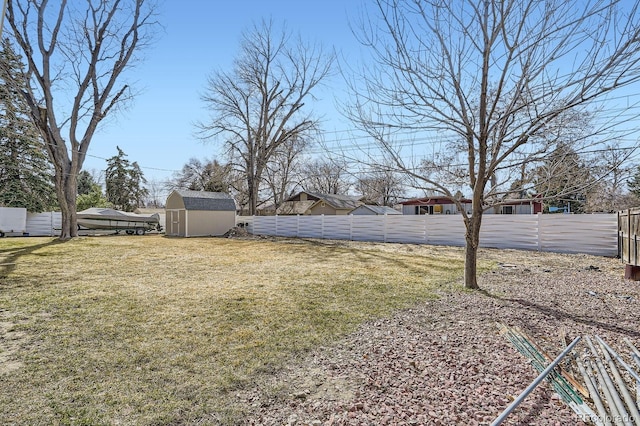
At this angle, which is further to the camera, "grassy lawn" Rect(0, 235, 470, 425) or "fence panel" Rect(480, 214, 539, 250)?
"fence panel" Rect(480, 214, 539, 250)

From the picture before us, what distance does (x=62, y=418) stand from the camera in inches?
78.9

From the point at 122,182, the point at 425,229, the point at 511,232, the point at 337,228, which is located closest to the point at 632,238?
the point at 511,232

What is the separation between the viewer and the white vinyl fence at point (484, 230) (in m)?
9.55

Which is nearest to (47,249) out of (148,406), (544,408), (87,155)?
(87,155)

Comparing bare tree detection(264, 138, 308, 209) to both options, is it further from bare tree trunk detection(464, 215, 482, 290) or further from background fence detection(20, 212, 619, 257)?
bare tree trunk detection(464, 215, 482, 290)

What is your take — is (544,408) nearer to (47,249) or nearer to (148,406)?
(148,406)

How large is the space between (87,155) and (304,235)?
33.8 ft

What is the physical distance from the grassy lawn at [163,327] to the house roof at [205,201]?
396 inches

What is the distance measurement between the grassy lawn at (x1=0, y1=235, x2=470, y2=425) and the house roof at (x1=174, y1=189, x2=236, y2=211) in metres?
10.1

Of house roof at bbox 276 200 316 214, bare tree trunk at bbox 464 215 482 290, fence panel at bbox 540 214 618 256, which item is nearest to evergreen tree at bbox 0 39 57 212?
house roof at bbox 276 200 316 214

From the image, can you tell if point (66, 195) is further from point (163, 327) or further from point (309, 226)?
point (163, 327)

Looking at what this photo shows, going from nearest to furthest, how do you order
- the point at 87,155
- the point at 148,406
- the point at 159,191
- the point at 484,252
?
the point at 148,406, the point at 484,252, the point at 87,155, the point at 159,191

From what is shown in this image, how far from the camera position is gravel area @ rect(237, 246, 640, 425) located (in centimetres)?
203

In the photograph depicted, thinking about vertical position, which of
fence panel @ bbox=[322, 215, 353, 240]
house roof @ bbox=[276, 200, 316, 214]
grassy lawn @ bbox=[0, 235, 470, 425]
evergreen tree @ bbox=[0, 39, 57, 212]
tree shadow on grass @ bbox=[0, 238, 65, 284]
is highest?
evergreen tree @ bbox=[0, 39, 57, 212]
